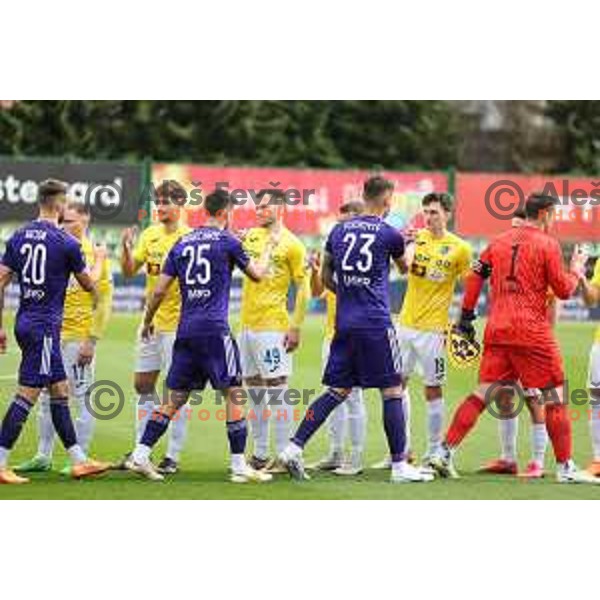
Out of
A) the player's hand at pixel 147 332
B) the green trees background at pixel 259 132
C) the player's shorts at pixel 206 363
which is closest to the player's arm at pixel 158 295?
the player's hand at pixel 147 332

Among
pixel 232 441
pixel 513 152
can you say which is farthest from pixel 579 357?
pixel 513 152

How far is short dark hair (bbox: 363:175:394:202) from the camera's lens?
11602 millimetres

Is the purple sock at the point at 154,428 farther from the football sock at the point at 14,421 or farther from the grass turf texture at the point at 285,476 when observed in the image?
the football sock at the point at 14,421

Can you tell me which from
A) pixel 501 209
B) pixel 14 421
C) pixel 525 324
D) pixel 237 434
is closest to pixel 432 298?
pixel 525 324

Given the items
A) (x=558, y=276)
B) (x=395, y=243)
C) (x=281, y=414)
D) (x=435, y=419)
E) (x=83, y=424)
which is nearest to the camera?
(x=395, y=243)

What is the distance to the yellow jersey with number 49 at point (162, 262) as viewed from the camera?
40.5 ft

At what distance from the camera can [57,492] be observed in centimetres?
1099

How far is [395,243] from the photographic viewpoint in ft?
37.8

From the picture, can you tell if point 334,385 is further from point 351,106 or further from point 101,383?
point 351,106

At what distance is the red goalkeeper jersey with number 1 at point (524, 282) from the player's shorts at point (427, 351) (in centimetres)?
82

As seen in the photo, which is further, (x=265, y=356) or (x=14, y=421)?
(x=265, y=356)

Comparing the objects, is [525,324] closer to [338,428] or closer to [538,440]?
[538,440]

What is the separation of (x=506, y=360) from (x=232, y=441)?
91.3 inches

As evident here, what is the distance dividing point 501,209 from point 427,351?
67.5ft
